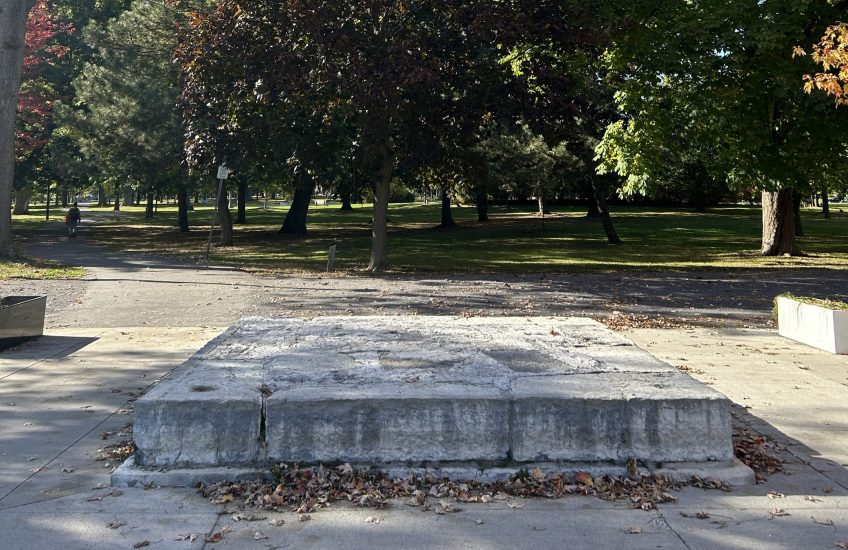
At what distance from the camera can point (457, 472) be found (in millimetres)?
5297

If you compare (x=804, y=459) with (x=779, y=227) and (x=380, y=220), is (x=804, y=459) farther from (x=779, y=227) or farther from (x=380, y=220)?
(x=779, y=227)

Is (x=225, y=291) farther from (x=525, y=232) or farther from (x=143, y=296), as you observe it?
(x=525, y=232)

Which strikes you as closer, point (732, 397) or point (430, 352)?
point (430, 352)

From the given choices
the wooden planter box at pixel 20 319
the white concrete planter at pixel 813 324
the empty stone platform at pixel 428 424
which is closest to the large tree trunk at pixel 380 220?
the wooden planter box at pixel 20 319

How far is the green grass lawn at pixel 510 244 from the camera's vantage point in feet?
79.1

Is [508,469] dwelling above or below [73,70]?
below

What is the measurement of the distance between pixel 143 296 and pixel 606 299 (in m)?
8.82

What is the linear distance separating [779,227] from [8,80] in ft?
75.6

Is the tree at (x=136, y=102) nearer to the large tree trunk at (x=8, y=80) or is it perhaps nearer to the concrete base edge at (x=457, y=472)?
the large tree trunk at (x=8, y=80)

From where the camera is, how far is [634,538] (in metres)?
4.46

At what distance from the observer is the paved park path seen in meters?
4.50

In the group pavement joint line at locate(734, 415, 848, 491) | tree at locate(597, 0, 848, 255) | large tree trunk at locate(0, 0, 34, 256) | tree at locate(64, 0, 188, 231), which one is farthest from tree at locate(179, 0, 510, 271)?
pavement joint line at locate(734, 415, 848, 491)

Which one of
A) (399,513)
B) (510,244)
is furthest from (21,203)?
(399,513)

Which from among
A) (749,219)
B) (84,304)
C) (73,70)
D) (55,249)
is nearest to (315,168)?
(84,304)
